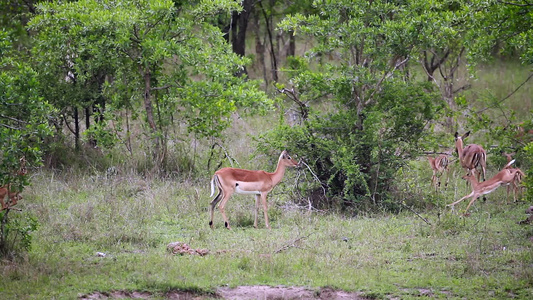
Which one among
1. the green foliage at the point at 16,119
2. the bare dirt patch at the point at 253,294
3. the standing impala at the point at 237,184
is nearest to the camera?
the bare dirt patch at the point at 253,294

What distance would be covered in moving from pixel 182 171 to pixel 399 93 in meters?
4.39

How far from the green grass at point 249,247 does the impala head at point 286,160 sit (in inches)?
28.5

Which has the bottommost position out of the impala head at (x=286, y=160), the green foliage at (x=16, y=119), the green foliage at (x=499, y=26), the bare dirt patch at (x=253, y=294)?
the bare dirt patch at (x=253, y=294)

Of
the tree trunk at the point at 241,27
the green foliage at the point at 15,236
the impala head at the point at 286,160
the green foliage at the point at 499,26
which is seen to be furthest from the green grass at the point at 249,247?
the tree trunk at the point at 241,27

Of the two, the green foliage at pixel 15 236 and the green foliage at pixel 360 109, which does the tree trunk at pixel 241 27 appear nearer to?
the green foliage at pixel 360 109

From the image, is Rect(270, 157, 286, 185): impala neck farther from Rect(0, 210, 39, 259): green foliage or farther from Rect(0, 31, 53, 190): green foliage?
Rect(0, 210, 39, 259): green foliage

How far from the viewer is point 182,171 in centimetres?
1269

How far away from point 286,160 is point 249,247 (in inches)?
83.4

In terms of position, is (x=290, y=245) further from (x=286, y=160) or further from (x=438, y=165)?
(x=438, y=165)

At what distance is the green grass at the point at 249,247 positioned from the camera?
6.95 metres

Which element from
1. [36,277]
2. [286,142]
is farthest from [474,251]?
[36,277]

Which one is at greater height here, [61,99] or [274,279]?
[61,99]

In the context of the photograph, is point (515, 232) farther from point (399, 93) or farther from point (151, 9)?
point (151, 9)

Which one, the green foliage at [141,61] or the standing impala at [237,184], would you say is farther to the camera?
the green foliage at [141,61]
